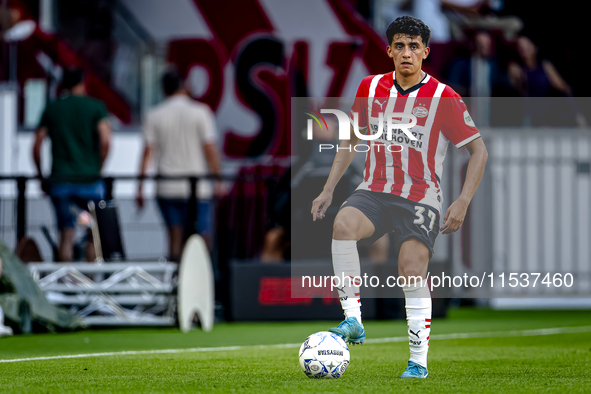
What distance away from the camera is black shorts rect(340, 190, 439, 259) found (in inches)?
195

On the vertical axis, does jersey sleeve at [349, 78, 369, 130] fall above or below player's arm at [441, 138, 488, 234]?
above

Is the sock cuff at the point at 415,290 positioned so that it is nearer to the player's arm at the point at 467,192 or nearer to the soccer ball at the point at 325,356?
the player's arm at the point at 467,192

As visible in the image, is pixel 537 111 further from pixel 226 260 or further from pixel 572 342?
pixel 572 342

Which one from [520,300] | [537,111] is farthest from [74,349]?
[537,111]

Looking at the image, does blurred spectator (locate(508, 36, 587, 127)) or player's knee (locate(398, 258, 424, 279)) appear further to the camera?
blurred spectator (locate(508, 36, 587, 127))

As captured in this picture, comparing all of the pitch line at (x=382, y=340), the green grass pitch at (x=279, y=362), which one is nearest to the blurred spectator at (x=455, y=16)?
the green grass pitch at (x=279, y=362)

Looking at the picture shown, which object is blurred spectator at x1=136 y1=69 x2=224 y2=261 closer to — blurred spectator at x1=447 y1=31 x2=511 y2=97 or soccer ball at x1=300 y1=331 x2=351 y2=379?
blurred spectator at x1=447 y1=31 x2=511 y2=97

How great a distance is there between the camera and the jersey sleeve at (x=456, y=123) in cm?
507

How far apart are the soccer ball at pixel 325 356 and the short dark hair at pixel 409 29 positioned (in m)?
1.60

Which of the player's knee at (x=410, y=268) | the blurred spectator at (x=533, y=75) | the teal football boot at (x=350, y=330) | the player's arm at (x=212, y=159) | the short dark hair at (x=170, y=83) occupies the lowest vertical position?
the teal football boot at (x=350, y=330)

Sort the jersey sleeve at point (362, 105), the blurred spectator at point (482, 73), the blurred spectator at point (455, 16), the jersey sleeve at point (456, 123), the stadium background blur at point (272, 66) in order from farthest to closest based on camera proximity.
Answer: the blurred spectator at point (455, 16), the blurred spectator at point (482, 73), the stadium background blur at point (272, 66), the jersey sleeve at point (362, 105), the jersey sleeve at point (456, 123)

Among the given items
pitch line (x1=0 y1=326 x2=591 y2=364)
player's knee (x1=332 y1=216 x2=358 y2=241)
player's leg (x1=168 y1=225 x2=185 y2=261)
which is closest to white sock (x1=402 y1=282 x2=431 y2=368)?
player's knee (x1=332 y1=216 x2=358 y2=241)

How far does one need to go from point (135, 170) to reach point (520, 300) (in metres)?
6.11

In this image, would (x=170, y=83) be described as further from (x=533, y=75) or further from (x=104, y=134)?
(x=533, y=75)
